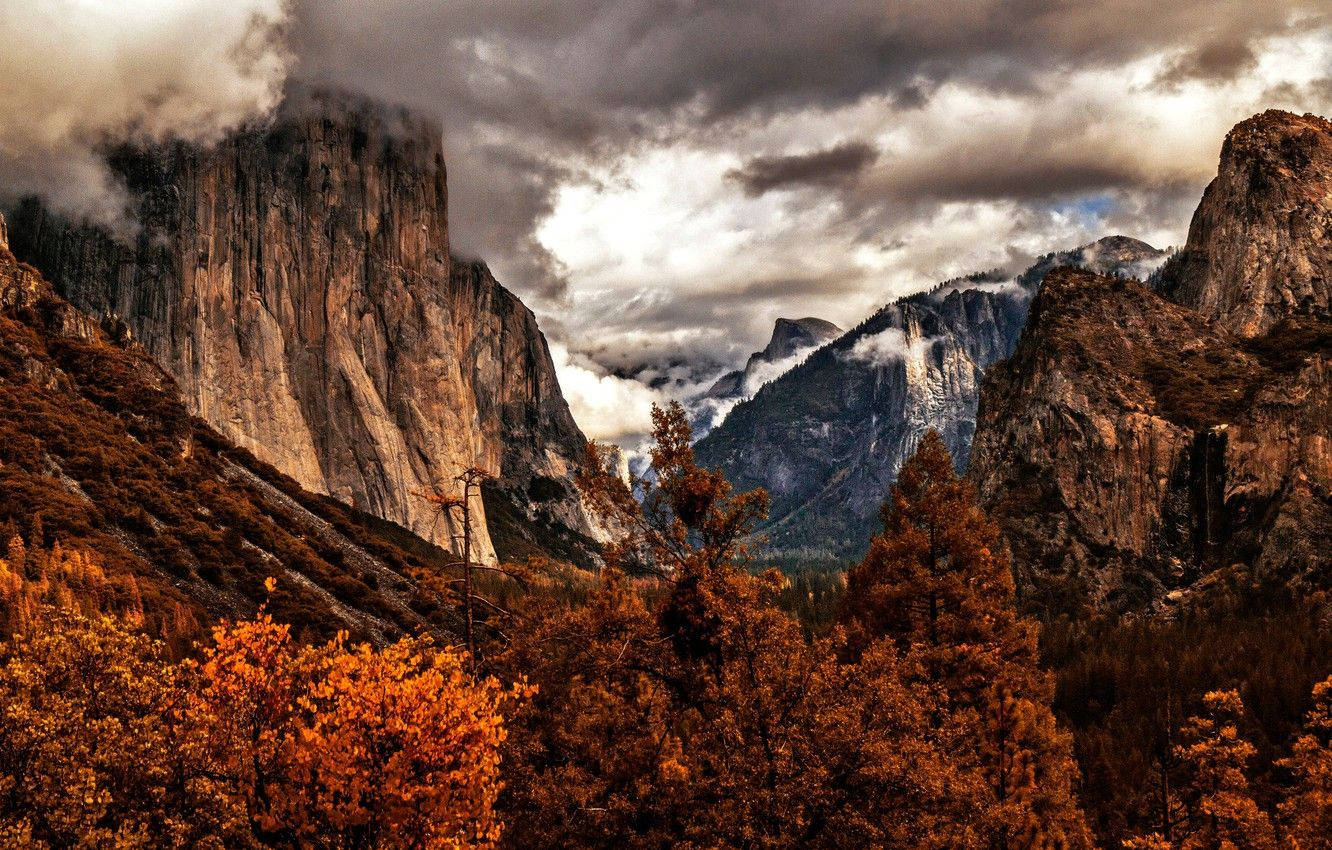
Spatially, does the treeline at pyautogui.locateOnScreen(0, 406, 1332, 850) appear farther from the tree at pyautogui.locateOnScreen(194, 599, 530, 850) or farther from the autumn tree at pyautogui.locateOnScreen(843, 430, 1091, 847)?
the autumn tree at pyautogui.locateOnScreen(843, 430, 1091, 847)

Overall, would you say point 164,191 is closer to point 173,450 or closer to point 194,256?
point 194,256

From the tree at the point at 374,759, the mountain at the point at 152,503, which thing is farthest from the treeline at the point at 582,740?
the mountain at the point at 152,503

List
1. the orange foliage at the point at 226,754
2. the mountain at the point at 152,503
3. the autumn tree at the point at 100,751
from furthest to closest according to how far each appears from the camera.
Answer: the mountain at the point at 152,503 < the orange foliage at the point at 226,754 < the autumn tree at the point at 100,751

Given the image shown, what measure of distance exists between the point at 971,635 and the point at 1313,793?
33.1ft

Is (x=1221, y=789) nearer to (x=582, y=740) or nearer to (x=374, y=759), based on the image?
(x=582, y=740)

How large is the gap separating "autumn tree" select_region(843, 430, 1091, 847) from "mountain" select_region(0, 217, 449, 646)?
2161 inches

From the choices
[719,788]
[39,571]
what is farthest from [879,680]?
[39,571]

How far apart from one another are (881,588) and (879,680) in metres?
12.7

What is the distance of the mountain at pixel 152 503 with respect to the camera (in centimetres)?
8412

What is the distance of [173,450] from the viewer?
12181 cm

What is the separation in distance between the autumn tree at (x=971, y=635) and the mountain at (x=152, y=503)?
54.9 m

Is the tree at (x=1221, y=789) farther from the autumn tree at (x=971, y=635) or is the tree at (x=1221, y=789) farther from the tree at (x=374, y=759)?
the tree at (x=374, y=759)

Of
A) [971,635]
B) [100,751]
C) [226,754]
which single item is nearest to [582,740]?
[226,754]

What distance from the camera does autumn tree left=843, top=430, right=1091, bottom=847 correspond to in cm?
2959
